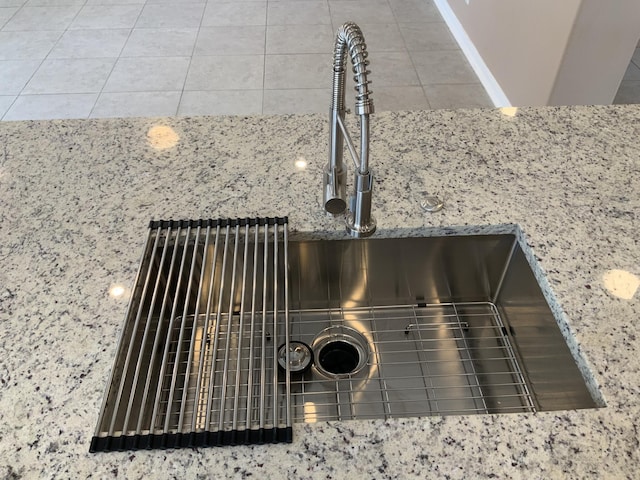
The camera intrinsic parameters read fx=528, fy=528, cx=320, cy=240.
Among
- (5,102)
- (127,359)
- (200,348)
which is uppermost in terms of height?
(127,359)

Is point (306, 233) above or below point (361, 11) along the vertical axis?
above

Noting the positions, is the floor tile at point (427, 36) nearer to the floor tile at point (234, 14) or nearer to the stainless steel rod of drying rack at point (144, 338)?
the floor tile at point (234, 14)

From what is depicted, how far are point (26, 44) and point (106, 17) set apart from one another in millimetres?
668

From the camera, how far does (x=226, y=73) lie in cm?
351

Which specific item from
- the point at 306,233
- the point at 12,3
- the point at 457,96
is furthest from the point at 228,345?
the point at 12,3

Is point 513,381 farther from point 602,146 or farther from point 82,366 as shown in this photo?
point 82,366

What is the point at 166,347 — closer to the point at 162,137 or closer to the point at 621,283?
the point at 162,137

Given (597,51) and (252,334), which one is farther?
(597,51)

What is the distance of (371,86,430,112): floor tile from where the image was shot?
3223mm

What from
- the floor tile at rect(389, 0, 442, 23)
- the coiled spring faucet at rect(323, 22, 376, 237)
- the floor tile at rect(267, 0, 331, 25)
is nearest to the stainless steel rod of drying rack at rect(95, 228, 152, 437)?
the coiled spring faucet at rect(323, 22, 376, 237)

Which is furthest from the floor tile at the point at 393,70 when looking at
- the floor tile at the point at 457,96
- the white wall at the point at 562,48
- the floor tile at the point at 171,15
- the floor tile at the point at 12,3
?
the floor tile at the point at 12,3

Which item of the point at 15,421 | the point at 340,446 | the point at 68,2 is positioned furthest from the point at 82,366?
the point at 68,2

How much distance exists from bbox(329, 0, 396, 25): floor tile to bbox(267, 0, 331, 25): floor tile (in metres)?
0.07

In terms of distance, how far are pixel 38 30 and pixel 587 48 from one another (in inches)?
151
